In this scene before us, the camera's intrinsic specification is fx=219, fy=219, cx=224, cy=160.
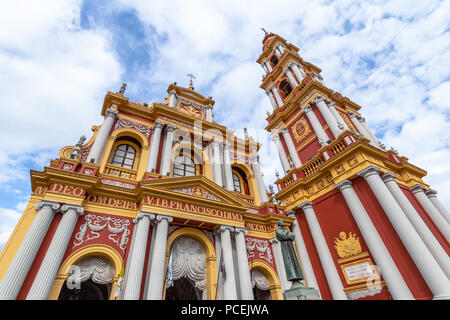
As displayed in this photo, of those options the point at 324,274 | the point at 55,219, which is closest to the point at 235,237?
the point at 324,274

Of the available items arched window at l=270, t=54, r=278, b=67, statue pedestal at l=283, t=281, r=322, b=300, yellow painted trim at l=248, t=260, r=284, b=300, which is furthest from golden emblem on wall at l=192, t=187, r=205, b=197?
arched window at l=270, t=54, r=278, b=67

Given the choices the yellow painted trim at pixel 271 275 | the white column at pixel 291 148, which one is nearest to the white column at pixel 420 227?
the white column at pixel 291 148

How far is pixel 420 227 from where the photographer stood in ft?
31.2

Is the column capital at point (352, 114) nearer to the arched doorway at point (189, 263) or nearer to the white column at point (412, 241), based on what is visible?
the white column at point (412, 241)

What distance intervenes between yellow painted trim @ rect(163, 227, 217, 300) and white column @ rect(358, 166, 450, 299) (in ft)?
24.9

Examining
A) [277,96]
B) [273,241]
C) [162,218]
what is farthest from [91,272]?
[277,96]

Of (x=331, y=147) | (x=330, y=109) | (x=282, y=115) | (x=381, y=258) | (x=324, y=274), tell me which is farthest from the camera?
(x=282, y=115)

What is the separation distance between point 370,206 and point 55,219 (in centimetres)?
1275

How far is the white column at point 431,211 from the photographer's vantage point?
10.9m

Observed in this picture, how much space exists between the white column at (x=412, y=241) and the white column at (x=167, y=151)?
962cm

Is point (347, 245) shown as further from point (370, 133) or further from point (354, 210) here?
point (370, 133)

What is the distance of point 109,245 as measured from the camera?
8016 mm

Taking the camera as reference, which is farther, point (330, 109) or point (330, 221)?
point (330, 109)

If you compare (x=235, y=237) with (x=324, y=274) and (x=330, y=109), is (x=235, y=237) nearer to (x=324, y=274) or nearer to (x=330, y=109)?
(x=324, y=274)
